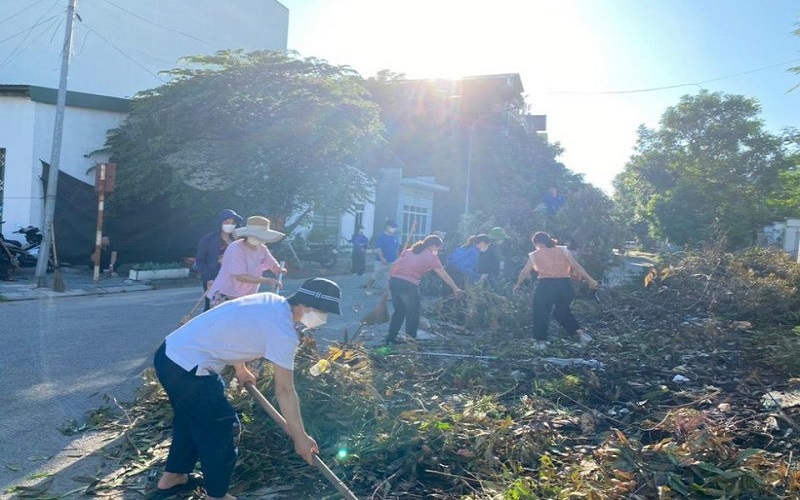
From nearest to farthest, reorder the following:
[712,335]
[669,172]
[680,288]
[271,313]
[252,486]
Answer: [271,313], [252,486], [712,335], [680,288], [669,172]

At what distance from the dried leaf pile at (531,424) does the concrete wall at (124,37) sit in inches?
790

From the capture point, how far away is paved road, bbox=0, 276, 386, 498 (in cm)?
498

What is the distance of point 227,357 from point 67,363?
15.7 feet

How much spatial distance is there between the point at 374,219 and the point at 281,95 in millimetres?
12783

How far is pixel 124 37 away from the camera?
89.9 ft

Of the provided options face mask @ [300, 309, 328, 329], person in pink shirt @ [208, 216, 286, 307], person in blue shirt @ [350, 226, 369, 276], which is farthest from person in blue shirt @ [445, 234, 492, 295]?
face mask @ [300, 309, 328, 329]

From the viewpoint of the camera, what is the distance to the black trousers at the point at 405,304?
885cm

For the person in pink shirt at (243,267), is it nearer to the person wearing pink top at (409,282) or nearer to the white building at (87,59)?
the person wearing pink top at (409,282)

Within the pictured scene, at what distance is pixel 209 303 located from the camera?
7504mm

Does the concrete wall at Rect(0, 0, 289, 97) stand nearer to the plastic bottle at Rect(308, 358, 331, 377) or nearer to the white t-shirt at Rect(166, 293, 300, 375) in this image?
the plastic bottle at Rect(308, 358, 331, 377)

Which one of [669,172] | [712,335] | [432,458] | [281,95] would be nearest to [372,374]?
[432,458]

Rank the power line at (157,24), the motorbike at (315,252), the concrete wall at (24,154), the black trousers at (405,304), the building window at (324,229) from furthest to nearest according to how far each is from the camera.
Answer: the power line at (157,24) < the building window at (324,229) < the motorbike at (315,252) < the concrete wall at (24,154) < the black trousers at (405,304)

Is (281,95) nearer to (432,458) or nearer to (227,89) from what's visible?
(227,89)

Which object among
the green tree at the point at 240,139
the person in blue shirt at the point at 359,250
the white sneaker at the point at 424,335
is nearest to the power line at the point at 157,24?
the green tree at the point at 240,139
